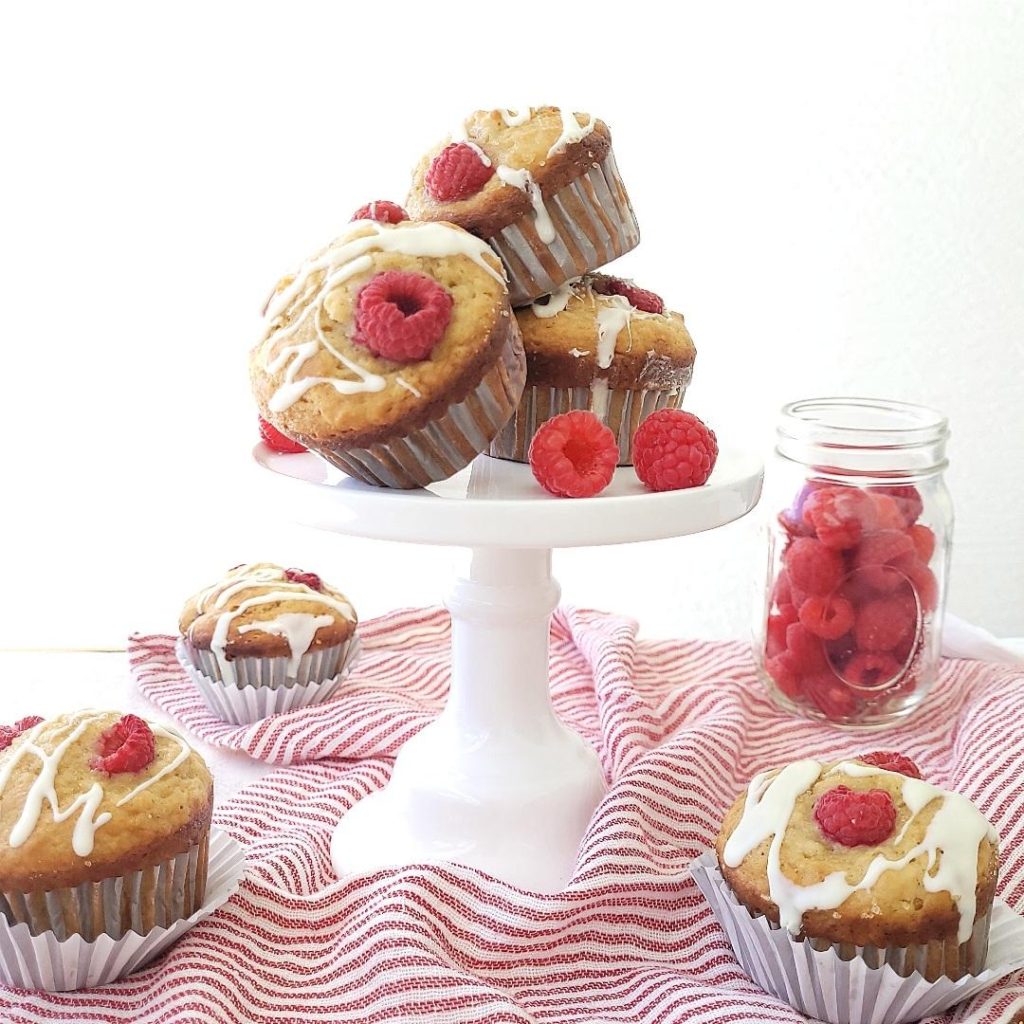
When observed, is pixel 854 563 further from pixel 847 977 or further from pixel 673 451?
pixel 847 977

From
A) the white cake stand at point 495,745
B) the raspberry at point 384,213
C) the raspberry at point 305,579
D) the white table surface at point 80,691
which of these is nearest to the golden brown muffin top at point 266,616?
the raspberry at point 305,579

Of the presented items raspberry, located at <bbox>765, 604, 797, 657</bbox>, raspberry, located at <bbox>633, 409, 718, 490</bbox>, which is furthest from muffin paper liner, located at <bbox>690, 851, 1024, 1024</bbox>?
raspberry, located at <bbox>765, 604, 797, 657</bbox>

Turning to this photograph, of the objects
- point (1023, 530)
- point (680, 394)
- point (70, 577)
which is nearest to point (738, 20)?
point (1023, 530)

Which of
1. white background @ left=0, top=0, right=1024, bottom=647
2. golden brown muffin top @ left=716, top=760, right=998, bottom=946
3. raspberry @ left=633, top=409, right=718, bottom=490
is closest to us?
golden brown muffin top @ left=716, top=760, right=998, bottom=946

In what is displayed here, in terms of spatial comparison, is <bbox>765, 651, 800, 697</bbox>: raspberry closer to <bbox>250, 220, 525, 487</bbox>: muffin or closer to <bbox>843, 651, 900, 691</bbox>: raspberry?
<bbox>843, 651, 900, 691</bbox>: raspberry

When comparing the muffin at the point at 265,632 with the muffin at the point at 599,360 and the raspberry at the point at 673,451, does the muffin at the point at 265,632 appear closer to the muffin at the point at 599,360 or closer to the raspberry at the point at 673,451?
the muffin at the point at 599,360

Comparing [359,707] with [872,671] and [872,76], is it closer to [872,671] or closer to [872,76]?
[872,671]
